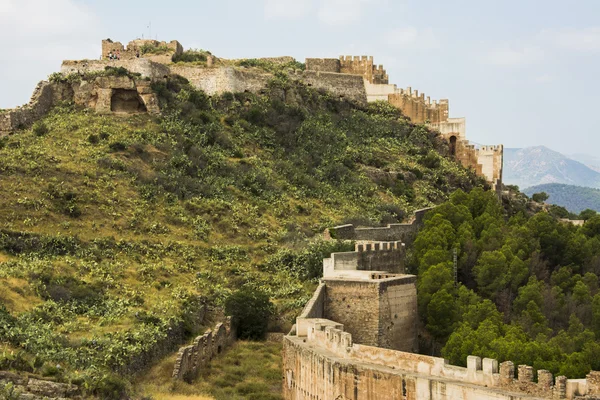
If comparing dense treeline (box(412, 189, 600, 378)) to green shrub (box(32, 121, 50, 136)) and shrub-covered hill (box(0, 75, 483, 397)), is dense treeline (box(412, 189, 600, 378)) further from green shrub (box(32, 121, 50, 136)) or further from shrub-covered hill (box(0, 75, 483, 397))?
green shrub (box(32, 121, 50, 136))

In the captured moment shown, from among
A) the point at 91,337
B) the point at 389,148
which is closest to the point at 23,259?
the point at 91,337

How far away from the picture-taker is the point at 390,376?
66.3 feet

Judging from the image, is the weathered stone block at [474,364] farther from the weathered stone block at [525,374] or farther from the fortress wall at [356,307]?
the fortress wall at [356,307]

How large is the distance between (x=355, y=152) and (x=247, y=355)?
2365 centimetres

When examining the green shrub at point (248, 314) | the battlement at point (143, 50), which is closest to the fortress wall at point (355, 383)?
the green shrub at point (248, 314)

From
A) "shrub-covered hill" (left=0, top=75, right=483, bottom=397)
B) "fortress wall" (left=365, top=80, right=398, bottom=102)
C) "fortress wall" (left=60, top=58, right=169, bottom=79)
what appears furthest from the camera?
"fortress wall" (left=365, top=80, right=398, bottom=102)

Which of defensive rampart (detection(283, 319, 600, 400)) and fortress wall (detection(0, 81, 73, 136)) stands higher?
fortress wall (detection(0, 81, 73, 136))

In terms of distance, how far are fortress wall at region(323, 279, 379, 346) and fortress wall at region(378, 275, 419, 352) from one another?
0.20 metres

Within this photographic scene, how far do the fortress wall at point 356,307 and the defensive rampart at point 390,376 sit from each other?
1.49 m

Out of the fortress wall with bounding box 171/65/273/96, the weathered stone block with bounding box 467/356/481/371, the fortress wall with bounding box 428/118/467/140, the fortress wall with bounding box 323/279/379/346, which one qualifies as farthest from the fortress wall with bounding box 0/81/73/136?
the weathered stone block with bounding box 467/356/481/371

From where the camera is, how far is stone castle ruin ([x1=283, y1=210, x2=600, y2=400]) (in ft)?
59.8

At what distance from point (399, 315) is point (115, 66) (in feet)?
84.6

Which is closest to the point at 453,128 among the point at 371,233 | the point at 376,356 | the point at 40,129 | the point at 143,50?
the point at 143,50

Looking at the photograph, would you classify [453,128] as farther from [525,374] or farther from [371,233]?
[525,374]
